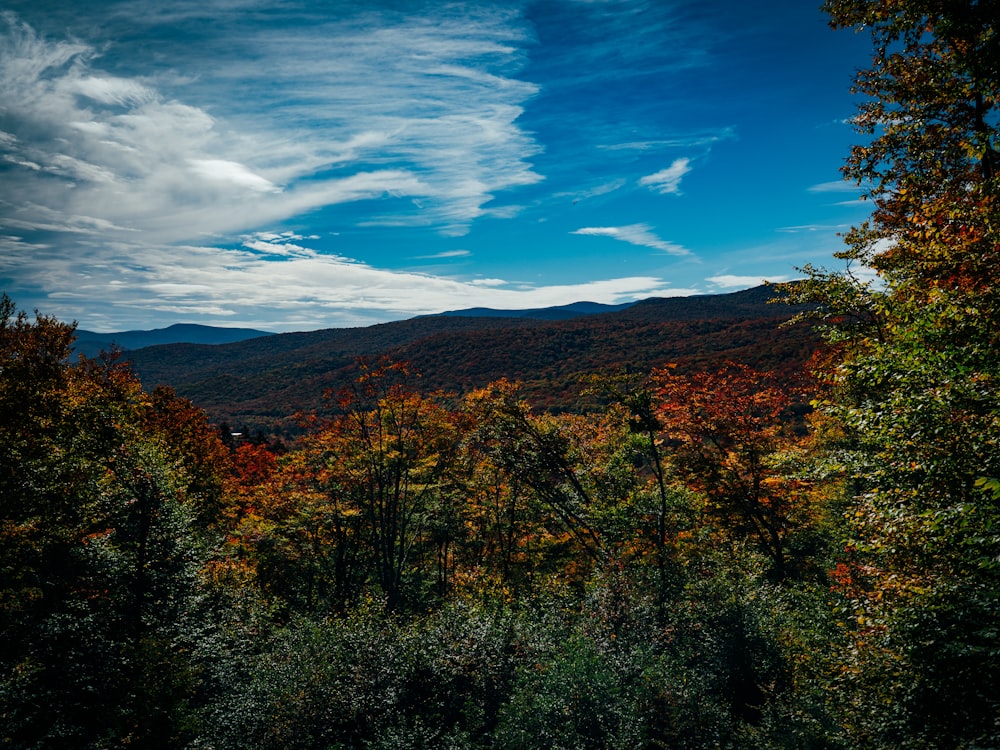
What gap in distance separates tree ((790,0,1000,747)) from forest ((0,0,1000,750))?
0.20 ft

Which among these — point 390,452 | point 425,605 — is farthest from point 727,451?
point 425,605

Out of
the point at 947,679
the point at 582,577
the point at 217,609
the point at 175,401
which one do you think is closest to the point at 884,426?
the point at 947,679

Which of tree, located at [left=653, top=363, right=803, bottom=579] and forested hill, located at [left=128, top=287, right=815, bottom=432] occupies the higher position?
forested hill, located at [left=128, top=287, right=815, bottom=432]

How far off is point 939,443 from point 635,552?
14630 mm

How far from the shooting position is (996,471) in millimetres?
6680

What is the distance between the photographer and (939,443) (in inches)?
303

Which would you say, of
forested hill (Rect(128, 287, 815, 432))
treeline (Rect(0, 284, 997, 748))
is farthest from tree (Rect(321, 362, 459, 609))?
forested hill (Rect(128, 287, 815, 432))

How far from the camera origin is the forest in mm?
7879

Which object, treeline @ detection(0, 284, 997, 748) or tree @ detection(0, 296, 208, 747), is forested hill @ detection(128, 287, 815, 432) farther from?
tree @ detection(0, 296, 208, 747)

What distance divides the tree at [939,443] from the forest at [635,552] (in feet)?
0.20

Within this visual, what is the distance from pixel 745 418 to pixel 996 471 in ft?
60.2

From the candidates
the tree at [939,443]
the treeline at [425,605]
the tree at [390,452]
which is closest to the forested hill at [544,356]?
the tree at [390,452]

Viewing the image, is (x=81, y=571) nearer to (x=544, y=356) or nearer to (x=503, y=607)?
(x=503, y=607)

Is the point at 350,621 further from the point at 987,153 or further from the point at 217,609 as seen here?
the point at 987,153
